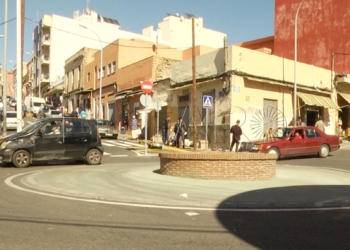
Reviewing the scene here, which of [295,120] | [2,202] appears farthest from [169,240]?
[295,120]

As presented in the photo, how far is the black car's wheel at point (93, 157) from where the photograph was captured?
15148 millimetres

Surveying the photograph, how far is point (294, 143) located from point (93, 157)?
875cm

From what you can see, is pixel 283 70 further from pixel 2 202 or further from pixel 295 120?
pixel 2 202

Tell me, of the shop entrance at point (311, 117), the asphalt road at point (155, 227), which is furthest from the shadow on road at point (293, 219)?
the shop entrance at point (311, 117)

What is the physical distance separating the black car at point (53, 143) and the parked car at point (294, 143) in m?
6.77

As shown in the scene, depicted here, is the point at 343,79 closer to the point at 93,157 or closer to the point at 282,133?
the point at 282,133

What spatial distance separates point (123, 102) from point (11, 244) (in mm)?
31536

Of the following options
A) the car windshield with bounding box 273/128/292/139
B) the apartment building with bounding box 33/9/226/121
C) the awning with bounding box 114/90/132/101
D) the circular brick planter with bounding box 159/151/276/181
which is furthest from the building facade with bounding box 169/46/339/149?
the apartment building with bounding box 33/9/226/121

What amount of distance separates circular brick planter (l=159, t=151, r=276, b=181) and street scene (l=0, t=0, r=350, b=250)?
A: 3 centimetres

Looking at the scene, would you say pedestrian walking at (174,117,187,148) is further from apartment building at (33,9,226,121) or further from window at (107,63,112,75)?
apartment building at (33,9,226,121)

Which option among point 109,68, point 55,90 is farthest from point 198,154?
point 55,90

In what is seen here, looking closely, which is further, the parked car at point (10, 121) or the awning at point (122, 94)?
the awning at point (122, 94)

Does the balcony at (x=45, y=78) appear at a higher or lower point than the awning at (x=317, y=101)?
higher

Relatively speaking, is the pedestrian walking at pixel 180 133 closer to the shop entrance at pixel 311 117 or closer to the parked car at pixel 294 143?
the parked car at pixel 294 143
